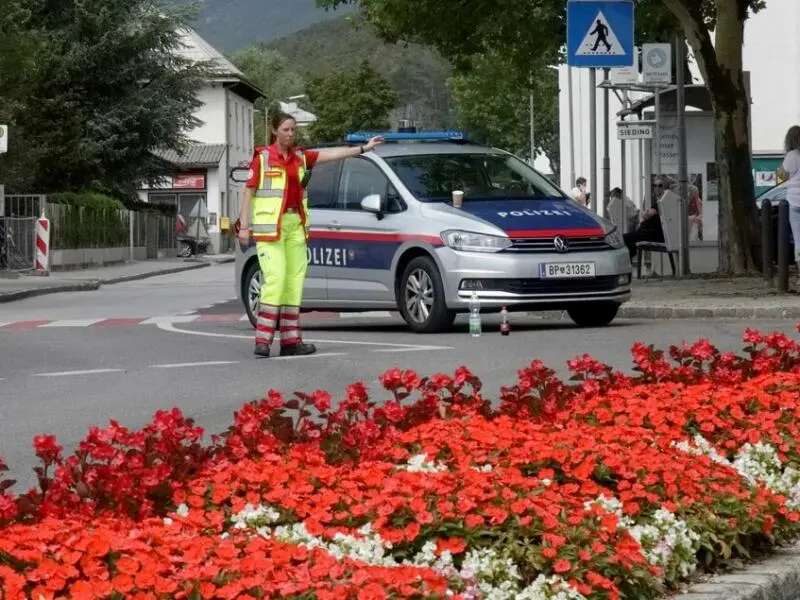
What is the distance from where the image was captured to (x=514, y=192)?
64.4 feet

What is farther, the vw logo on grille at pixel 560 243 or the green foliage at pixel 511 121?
the green foliage at pixel 511 121

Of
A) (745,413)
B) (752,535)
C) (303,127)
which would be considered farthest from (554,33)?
(303,127)

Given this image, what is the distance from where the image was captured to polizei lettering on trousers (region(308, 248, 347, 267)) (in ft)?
64.4

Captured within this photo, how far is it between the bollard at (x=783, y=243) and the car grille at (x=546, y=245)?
13.2ft

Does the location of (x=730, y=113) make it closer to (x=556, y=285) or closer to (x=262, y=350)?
(x=556, y=285)

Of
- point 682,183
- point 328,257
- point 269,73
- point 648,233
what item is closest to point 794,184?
point 328,257

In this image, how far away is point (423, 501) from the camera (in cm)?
585

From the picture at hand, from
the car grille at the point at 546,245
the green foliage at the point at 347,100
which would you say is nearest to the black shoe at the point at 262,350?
the car grille at the point at 546,245

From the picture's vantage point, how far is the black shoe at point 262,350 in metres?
16.0

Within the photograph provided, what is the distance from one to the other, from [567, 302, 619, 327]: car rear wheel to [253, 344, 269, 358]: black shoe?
4083 millimetres

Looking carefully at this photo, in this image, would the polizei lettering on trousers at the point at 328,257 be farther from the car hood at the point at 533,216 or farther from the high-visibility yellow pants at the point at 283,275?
the high-visibility yellow pants at the point at 283,275

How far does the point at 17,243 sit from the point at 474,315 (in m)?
30.1

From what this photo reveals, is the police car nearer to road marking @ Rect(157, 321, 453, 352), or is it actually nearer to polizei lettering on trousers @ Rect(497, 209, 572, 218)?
polizei lettering on trousers @ Rect(497, 209, 572, 218)

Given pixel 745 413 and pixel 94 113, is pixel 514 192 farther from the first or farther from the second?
pixel 94 113
